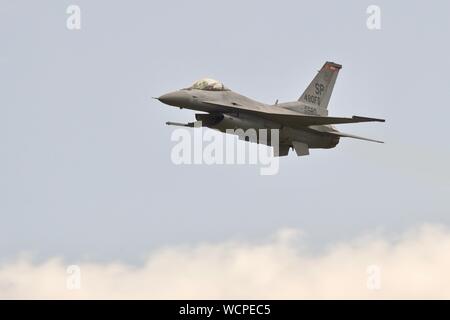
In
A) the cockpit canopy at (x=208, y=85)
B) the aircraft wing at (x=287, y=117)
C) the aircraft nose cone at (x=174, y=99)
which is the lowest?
the aircraft wing at (x=287, y=117)

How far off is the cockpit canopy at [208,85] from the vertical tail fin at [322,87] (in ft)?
18.1

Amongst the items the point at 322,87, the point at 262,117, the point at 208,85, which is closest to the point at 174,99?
the point at 208,85

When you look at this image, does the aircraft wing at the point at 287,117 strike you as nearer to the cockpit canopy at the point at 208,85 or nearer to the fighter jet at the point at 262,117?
the fighter jet at the point at 262,117

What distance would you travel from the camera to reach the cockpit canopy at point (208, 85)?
6425 cm

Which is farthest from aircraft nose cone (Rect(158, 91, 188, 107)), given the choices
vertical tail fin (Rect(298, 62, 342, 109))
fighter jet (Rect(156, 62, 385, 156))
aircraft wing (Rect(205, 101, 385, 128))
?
vertical tail fin (Rect(298, 62, 342, 109))

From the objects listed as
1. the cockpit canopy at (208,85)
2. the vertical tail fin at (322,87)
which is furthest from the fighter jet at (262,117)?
the vertical tail fin at (322,87)

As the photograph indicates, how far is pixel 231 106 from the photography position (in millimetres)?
63406

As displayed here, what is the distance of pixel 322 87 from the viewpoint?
68188 millimetres

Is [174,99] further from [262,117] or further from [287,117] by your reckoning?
[287,117]

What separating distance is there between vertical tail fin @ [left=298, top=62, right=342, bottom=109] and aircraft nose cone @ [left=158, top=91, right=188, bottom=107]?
8100 mm

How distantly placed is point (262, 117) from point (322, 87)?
19.6 feet
